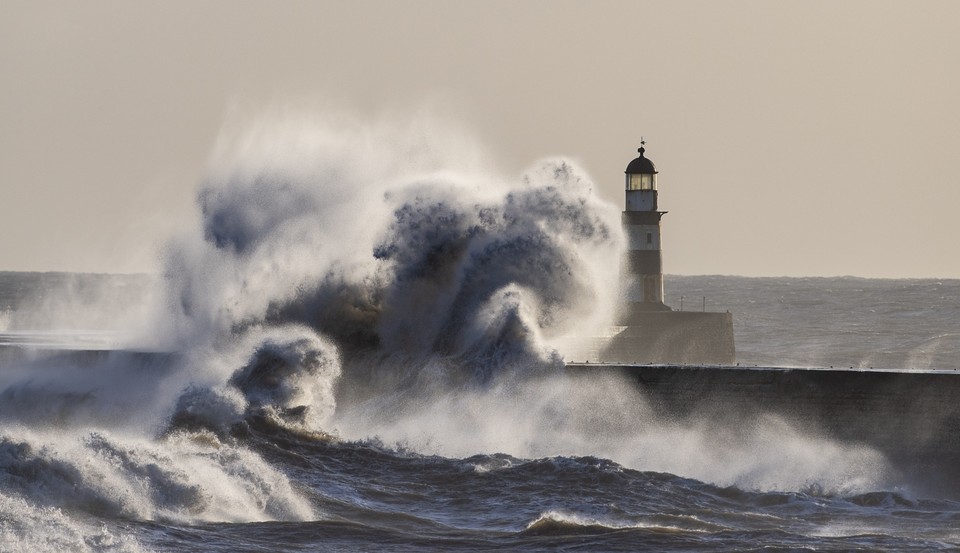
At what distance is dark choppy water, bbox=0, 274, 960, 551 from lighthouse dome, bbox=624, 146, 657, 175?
26.2 feet

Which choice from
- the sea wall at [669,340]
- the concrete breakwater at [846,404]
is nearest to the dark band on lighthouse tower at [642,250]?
the sea wall at [669,340]

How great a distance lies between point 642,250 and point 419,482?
36.8ft

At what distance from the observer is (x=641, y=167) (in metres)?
29.2

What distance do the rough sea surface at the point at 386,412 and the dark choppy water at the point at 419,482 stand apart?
0.12ft

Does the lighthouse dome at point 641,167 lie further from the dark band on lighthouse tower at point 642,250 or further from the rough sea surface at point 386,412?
the rough sea surface at point 386,412

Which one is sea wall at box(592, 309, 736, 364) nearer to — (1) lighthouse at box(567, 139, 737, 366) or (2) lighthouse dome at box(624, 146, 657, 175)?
(1) lighthouse at box(567, 139, 737, 366)

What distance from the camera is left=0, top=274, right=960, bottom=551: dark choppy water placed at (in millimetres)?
14797

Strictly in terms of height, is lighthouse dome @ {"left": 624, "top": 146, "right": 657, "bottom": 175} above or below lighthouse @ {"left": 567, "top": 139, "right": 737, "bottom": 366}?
above

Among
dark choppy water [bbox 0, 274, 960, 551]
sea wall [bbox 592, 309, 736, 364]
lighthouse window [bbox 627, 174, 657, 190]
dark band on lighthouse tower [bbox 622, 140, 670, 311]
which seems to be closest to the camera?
dark choppy water [bbox 0, 274, 960, 551]

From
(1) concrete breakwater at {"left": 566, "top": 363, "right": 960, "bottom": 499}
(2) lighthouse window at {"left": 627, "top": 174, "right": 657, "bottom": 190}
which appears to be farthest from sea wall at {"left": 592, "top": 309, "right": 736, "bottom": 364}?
(1) concrete breakwater at {"left": 566, "top": 363, "right": 960, "bottom": 499}

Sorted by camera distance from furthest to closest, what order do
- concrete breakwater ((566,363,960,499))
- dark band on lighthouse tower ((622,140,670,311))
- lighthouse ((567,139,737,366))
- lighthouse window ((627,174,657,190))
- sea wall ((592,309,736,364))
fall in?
lighthouse window ((627,174,657,190)) → dark band on lighthouse tower ((622,140,670,311)) → lighthouse ((567,139,737,366)) → sea wall ((592,309,736,364)) → concrete breakwater ((566,363,960,499))

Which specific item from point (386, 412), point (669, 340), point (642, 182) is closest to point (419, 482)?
point (386, 412)

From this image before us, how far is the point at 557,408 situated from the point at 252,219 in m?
7.09

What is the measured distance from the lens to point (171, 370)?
955 inches
